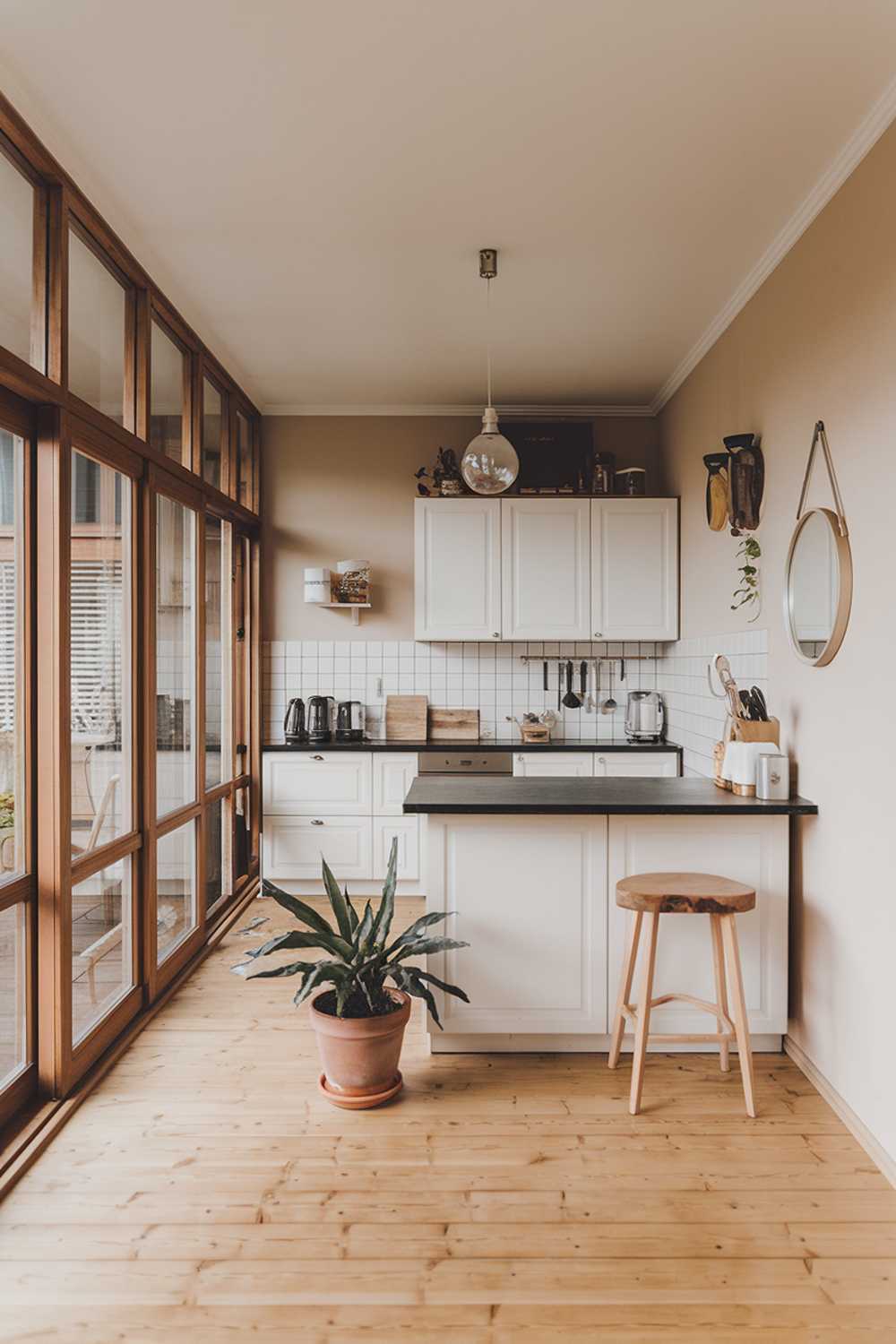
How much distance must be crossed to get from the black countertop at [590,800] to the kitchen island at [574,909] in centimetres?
3

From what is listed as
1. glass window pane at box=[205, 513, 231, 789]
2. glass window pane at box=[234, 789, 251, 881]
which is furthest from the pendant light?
glass window pane at box=[234, 789, 251, 881]

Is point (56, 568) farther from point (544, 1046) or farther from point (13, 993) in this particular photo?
point (544, 1046)

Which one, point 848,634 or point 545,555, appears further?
point 545,555

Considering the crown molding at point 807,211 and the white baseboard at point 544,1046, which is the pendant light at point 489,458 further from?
the white baseboard at point 544,1046

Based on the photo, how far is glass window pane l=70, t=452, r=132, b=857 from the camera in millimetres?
2820

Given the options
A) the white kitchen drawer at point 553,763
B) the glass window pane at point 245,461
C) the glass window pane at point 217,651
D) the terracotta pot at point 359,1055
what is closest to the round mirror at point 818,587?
the terracotta pot at point 359,1055

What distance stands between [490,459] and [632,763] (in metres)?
2.13

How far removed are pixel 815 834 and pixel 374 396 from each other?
11.3 feet

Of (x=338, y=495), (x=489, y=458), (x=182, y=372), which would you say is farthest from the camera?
(x=338, y=495)

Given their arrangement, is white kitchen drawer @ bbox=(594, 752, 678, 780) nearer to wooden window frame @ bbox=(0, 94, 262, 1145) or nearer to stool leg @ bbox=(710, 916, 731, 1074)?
stool leg @ bbox=(710, 916, 731, 1074)

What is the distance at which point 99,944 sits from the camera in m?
2.99

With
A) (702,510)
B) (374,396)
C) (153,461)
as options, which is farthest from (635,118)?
(374,396)

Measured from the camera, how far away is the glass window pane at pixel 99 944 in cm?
280

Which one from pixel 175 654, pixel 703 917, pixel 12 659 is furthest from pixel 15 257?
pixel 703 917
